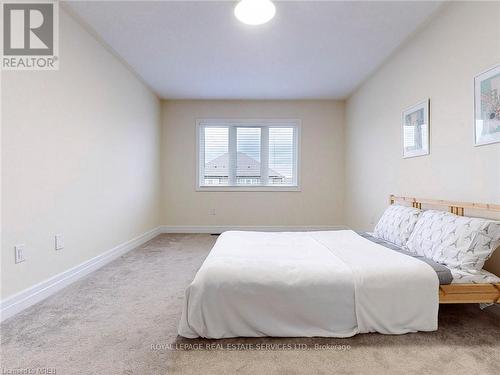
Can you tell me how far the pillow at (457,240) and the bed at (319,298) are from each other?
5.8 inches

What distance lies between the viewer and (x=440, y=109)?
2.58m

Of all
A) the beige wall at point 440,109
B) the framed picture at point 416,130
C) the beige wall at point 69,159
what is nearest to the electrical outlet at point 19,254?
the beige wall at point 69,159

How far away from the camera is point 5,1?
2.00m

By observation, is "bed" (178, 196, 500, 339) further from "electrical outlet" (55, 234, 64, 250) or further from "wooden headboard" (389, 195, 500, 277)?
"electrical outlet" (55, 234, 64, 250)

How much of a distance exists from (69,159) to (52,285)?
3.80 ft

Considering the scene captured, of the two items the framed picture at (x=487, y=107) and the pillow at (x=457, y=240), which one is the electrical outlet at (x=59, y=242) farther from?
the framed picture at (x=487, y=107)

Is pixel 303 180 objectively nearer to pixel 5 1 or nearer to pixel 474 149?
pixel 474 149

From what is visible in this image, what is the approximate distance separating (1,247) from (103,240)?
1.35 m

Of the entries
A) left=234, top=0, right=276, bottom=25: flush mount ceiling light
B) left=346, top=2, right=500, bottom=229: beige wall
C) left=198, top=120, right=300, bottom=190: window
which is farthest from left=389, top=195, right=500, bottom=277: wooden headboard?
left=198, top=120, right=300, bottom=190: window

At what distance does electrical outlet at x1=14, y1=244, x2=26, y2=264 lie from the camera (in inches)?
80.1

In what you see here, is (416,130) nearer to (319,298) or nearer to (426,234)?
(426,234)

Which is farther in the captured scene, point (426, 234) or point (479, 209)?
point (426, 234)

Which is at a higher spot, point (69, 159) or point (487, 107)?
point (487, 107)

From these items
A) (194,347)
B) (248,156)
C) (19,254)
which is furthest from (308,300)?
(248,156)
